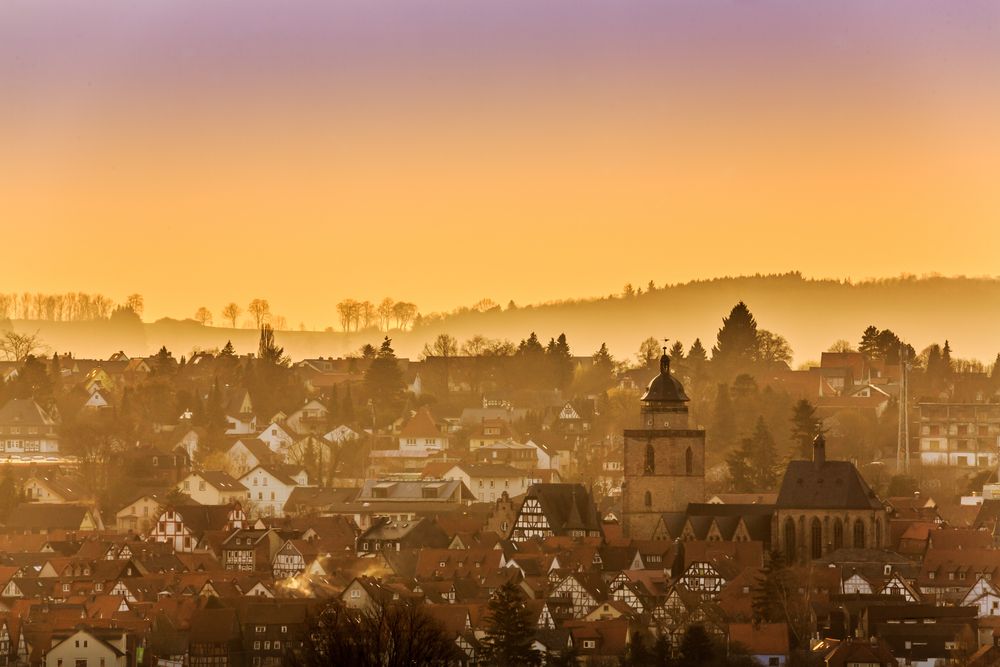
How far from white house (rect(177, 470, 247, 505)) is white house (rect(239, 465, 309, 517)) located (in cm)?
50

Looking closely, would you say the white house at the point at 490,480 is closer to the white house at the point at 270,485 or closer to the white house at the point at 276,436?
the white house at the point at 270,485

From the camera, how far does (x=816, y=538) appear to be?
80.9 meters

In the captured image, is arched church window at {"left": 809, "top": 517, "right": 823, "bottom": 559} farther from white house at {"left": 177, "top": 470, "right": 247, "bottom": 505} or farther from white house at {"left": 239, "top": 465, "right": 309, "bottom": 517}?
white house at {"left": 177, "top": 470, "right": 247, "bottom": 505}

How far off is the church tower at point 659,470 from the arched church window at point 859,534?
5944mm

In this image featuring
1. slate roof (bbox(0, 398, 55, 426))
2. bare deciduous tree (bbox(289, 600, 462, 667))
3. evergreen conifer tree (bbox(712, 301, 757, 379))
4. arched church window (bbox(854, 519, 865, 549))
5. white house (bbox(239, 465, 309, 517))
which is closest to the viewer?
bare deciduous tree (bbox(289, 600, 462, 667))

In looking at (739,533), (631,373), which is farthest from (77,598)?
(631,373)

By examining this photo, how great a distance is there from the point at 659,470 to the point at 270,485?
2103 centimetres

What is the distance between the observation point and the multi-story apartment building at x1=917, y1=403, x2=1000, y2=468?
332ft

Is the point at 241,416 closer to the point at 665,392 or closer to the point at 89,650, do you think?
the point at 665,392

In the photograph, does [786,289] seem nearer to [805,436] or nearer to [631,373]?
[631,373]

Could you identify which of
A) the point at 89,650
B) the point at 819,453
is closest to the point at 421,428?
the point at 819,453

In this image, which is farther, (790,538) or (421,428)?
(421,428)

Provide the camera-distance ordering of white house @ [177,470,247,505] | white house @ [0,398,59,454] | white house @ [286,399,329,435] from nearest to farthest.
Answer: white house @ [177,470,247,505], white house @ [0,398,59,454], white house @ [286,399,329,435]

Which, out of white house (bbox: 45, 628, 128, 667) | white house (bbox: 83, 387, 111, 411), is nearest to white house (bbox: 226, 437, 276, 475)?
white house (bbox: 83, 387, 111, 411)
